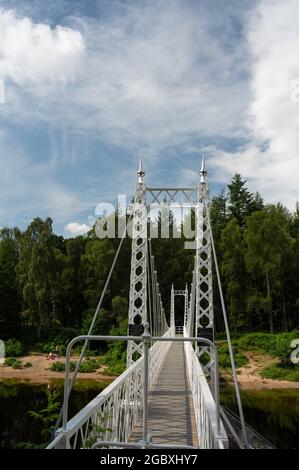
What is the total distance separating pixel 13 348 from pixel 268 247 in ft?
51.1

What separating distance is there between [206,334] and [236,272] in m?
19.0

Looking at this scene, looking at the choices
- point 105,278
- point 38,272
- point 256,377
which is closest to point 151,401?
point 256,377

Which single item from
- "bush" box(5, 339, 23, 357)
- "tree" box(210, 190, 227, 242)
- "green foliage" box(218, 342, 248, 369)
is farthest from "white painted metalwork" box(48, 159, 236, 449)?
"tree" box(210, 190, 227, 242)

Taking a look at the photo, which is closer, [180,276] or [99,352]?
[99,352]

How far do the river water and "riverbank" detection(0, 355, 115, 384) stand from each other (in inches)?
27.4

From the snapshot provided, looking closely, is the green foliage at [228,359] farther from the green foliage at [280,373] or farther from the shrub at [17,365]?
the shrub at [17,365]

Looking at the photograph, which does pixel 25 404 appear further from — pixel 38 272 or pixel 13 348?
pixel 38 272

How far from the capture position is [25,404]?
46.3 ft

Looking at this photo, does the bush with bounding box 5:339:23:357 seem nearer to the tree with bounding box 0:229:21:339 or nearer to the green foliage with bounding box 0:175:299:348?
the green foliage with bounding box 0:175:299:348

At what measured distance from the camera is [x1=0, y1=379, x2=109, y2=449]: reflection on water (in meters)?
10.7

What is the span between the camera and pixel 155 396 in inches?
253
